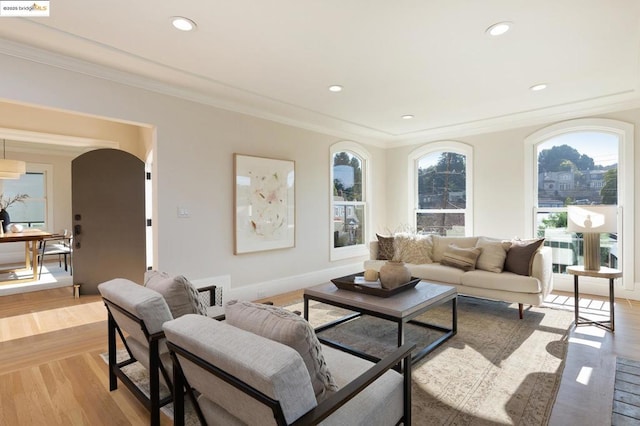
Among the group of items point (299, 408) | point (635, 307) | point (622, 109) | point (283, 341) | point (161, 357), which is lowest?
point (635, 307)

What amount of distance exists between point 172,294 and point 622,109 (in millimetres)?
5763

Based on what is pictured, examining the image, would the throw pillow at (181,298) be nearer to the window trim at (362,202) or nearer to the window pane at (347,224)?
the window trim at (362,202)

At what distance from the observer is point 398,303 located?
2.70 metres

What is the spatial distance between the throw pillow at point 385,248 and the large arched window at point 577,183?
7.31 ft

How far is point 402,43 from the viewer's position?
279cm

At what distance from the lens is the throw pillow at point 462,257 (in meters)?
4.12

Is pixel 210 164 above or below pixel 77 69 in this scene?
below

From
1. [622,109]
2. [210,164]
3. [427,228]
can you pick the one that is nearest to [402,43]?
[210,164]

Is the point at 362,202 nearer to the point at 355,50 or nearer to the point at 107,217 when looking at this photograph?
the point at 355,50

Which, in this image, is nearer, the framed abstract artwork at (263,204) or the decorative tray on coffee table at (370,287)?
the decorative tray on coffee table at (370,287)

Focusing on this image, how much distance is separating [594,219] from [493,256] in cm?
106

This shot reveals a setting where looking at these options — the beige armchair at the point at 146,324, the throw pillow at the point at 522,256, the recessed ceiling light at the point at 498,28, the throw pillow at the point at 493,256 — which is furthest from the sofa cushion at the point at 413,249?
the beige armchair at the point at 146,324

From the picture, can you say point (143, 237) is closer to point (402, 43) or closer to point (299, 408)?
point (402, 43)

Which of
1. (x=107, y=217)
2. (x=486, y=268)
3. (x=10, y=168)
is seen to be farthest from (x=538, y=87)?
(x=10, y=168)
